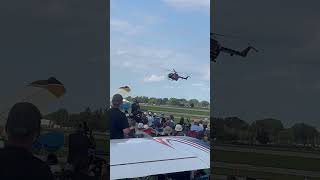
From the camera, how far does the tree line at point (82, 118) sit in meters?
3.20

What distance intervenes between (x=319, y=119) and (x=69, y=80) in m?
1.71

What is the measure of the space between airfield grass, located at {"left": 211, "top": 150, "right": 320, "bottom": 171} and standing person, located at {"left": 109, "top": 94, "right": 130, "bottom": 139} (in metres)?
1.80

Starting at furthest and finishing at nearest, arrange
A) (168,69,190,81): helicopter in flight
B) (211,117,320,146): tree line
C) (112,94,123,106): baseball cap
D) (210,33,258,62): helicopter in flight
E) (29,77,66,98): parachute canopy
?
(168,69,190,81): helicopter in flight
(112,94,123,106): baseball cap
(210,33,258,62): helicopter in flight
(211,117,320,146): tree line
(29,77,66,98): parachute canopy

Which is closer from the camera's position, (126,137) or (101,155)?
(101,155)

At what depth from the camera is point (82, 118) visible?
333cm

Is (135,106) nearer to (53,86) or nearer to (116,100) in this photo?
(116,100)

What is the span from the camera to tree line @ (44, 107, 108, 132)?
10.5 ft

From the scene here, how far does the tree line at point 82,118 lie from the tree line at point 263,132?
2.88ft

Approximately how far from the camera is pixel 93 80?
11.0 feet

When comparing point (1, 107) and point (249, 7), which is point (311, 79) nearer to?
point (249, 7)

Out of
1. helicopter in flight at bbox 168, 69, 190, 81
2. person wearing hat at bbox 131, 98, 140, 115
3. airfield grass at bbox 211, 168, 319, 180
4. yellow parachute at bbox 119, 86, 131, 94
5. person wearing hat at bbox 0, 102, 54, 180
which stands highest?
helicopter in flight at bbox 168, 69, 190, 81

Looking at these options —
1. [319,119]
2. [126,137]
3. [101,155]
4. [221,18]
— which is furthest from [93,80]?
[126,137]

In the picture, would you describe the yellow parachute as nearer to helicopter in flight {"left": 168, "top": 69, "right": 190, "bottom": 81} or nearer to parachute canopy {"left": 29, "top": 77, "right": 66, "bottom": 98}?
helicopter in flight {"left": 168, "top": 69, "right": 190, "bottom": 81}

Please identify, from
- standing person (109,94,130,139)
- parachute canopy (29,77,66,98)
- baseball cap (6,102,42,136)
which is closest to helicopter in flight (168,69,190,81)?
standing person (109,94,130,139)
